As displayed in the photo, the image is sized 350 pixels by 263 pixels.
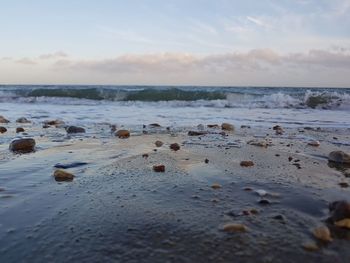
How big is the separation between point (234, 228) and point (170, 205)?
35.3 inches

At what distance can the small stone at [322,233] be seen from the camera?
3.07 metres

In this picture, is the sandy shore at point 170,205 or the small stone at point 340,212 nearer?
the sandy shore at point 170,205

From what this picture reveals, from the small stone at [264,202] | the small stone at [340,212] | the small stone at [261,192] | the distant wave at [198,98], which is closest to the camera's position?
the small stone at [340,212]

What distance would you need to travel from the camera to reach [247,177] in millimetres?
5184

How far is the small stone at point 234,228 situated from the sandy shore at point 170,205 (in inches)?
1.4

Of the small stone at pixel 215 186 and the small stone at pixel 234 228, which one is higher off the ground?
the small stone at pixel 234 228

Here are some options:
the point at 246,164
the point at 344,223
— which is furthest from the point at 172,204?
the point at 246,164

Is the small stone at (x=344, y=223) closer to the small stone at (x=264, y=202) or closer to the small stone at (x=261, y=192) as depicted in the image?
the small stone at (x=264, y=202)

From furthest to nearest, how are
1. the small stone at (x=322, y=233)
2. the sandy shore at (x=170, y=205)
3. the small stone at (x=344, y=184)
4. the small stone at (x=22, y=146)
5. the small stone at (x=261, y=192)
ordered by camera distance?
the small stone at (x=22, y=146) → the small stone at (x=344, y=184) → the small stone at (x=261, y=192) → the small stone at (x=322, y=233) → the sandy shore at (x=170, y=205)

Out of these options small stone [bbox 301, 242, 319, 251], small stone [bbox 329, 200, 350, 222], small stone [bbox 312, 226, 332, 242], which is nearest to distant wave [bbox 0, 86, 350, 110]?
small stone [bbox 329, 200, 350, 222]

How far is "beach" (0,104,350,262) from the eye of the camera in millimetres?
2898

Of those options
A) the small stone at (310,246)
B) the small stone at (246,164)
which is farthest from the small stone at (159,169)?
the small stone at (310,246)

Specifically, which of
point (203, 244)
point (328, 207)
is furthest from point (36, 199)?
point (328, 207)

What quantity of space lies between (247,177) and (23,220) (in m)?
2.79
